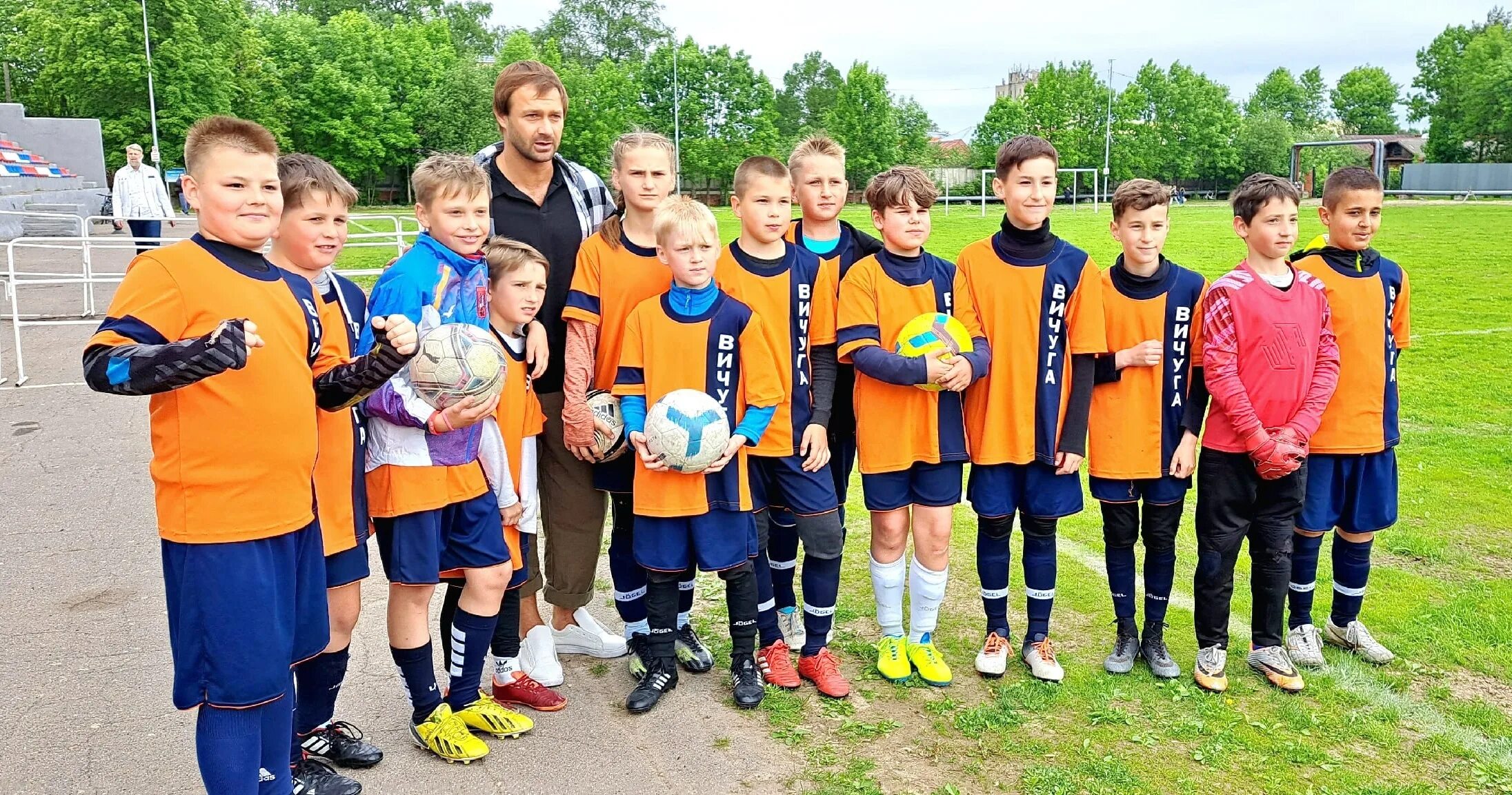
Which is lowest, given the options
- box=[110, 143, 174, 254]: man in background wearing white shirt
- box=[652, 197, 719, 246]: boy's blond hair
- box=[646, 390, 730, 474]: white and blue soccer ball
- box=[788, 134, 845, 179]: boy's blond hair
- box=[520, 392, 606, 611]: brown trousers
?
box=[520, 392, 606, 611]: brown trousers

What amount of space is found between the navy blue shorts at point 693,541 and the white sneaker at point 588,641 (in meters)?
0.73

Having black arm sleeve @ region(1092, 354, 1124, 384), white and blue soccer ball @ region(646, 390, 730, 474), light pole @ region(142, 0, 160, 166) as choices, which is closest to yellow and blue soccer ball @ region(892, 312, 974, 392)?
black arm sleeve @ region(1092, 354, 1124, 384)

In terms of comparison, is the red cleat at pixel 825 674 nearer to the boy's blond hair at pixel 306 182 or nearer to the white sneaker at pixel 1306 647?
the white sneaker at pixel 1306 647

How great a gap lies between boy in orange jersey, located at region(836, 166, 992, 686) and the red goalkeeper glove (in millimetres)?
1102

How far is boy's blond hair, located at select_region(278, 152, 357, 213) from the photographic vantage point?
3240 millimetres

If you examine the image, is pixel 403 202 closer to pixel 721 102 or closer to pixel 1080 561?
pixel 721 102

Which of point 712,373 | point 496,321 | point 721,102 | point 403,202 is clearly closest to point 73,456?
point 496,321

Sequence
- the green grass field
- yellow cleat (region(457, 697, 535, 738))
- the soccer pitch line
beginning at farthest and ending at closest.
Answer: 1. yellow cleat (region(457, 697, 535, 738))
2. the soccer pitch line
3. the green grass field

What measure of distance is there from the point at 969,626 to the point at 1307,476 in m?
1.57

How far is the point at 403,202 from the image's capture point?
6191cm

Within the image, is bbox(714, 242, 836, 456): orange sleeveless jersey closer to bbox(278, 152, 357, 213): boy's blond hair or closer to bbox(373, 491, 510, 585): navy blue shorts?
bbox(373, 491, 510, 585): navy blue shorts

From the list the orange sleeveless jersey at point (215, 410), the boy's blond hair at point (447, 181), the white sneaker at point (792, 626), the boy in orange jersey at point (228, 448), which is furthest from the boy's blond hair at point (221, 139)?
the white sneaker at point (792, 626)

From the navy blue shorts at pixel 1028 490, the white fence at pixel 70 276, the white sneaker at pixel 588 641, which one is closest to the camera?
the navy blue shorts at pixel 1028 490

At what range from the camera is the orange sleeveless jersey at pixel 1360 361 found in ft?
14.0
